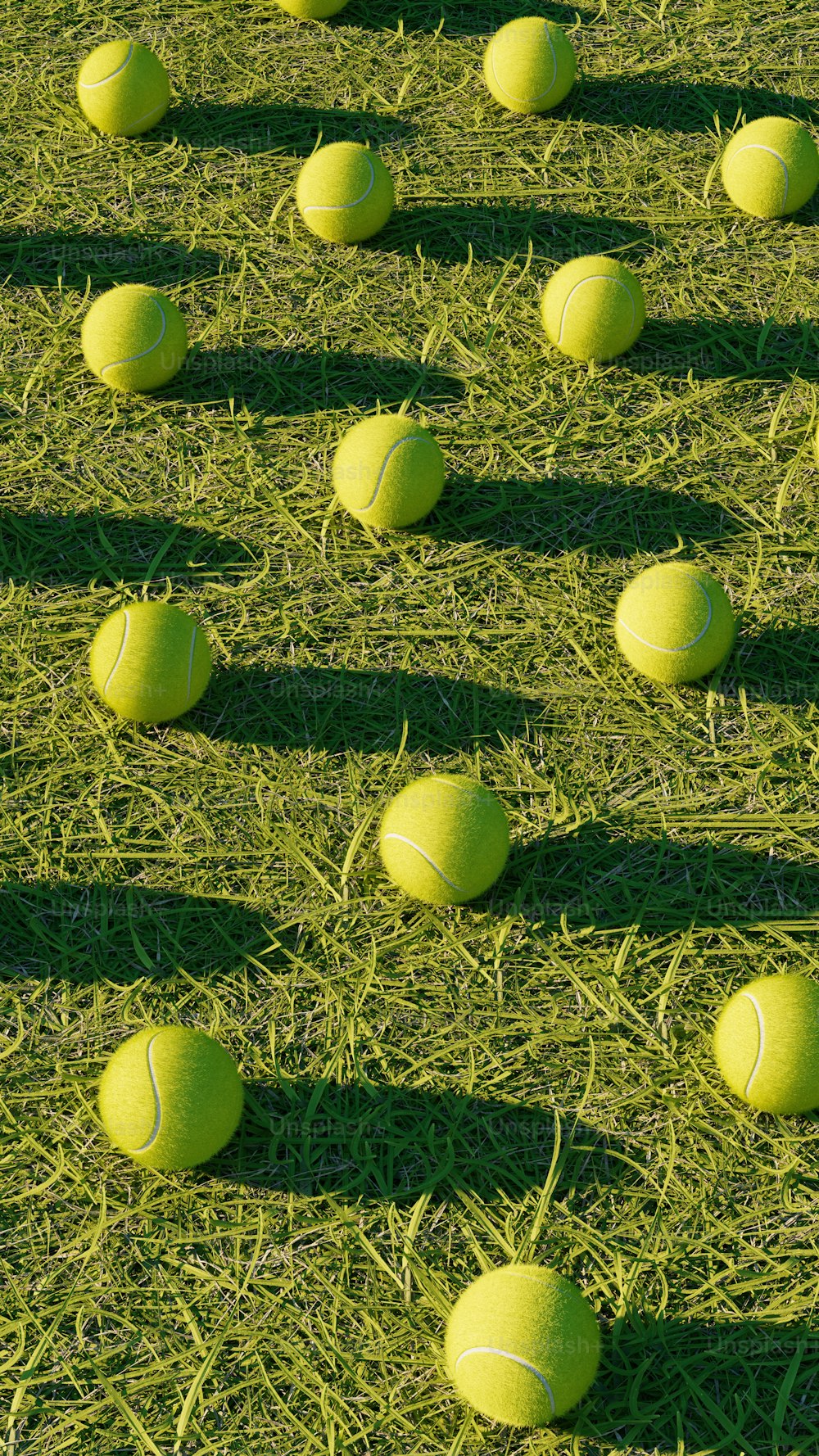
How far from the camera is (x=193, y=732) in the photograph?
11.8 feet

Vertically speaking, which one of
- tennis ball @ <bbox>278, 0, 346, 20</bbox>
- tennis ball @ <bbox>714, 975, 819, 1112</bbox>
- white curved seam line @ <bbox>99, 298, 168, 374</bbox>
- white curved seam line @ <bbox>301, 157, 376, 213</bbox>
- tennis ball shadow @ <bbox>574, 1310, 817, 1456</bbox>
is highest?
tennis ball @ <bbox>278, 0, 346, 20</bbox>

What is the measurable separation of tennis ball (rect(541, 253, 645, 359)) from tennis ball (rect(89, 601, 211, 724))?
1719 mm

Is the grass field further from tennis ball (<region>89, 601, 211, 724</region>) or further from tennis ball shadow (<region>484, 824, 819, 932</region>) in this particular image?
tennis ball (<region>89, 601, 211, 724</region>)

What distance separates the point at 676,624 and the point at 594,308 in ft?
4.27

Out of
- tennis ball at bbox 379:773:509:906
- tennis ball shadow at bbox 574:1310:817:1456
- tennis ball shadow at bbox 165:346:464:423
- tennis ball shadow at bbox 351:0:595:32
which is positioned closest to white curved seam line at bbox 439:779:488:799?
tennis ball at bbox 379:773:509:906

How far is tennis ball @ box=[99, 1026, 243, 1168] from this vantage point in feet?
9.31

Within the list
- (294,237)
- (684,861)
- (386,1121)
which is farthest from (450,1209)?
(294,237)

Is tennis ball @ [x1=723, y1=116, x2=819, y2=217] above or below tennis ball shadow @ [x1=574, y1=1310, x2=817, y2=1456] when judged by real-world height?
above

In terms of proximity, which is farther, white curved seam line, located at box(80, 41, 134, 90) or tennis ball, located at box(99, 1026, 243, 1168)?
white curved seam line, located at box(80, 41, 134, 90)

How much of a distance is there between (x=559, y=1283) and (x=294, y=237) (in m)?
3.70

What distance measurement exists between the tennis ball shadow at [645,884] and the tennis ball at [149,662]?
3.36 feet

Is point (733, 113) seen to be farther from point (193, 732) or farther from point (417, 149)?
point (193, 732)

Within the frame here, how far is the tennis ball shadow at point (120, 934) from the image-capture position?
3.22 m

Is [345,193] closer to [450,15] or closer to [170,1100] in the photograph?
[450,15]
